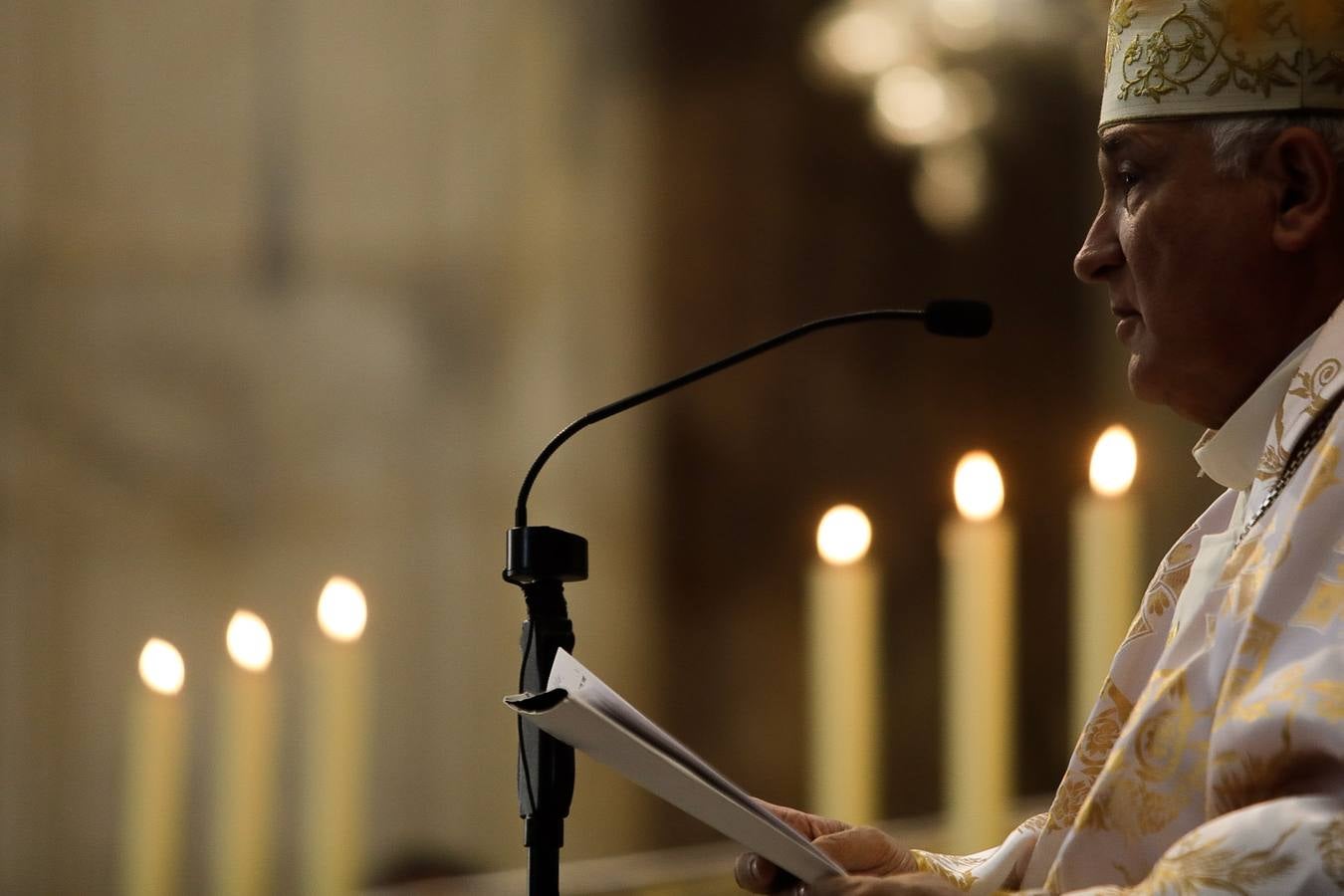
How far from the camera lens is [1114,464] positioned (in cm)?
192

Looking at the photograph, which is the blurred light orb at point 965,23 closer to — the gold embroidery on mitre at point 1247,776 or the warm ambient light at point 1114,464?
the warm ambient light at point 1114,464

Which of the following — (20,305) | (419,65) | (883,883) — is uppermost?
(419,65)

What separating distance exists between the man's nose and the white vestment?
0.19 metres

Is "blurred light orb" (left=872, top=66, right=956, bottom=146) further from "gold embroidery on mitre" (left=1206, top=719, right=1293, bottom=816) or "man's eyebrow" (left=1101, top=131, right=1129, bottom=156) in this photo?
"gold embroidery on mitre" (left=1206, top=719, right=1293, bottom=816)

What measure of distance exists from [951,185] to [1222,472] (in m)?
1.71

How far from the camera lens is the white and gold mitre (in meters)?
1.44

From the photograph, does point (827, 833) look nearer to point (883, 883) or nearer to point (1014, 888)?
point (1014, 888)

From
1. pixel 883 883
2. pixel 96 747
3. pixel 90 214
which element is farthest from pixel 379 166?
pixel 883 883

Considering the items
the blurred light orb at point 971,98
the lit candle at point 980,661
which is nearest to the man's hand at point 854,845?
the lit candle at point 980,661

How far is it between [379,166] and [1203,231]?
59.7 inches

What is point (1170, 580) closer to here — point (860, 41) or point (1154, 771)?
point (1154, 771)

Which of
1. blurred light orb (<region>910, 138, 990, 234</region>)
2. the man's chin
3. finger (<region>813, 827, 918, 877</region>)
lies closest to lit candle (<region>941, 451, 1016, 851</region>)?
finger (<region>813, 827, 918, 877</region>)

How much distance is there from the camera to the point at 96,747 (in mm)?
2236

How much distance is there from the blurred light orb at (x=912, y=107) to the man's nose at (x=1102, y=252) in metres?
1.56
